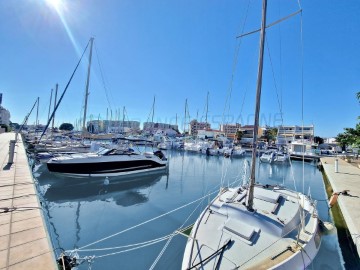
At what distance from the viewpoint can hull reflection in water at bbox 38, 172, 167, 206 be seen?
11445 millimetres

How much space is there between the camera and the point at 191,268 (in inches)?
149

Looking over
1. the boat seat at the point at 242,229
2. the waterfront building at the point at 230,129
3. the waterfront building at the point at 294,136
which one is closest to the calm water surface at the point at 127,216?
the boat seat at the point at 242,229

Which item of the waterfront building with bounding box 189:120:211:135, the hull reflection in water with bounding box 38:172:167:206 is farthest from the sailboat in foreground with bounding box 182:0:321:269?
the waterfront building with bounding box 189:120:211:135

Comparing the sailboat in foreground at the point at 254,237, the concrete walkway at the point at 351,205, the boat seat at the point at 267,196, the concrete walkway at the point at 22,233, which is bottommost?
the concrete walkway at the point at 351,205

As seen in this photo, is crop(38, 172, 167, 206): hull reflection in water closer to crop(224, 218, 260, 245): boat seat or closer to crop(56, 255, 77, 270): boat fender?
crop(224, 218, 260, 245): boat seat

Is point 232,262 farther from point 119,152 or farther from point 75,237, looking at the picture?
point 119,152

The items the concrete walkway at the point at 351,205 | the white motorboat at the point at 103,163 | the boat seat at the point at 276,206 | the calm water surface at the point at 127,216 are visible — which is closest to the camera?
the boat seat at the point at 276,206

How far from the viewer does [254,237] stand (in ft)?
15.5

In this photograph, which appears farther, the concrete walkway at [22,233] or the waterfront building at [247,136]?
the waterfront building at [247,136]

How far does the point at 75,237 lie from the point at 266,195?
692 centimetres

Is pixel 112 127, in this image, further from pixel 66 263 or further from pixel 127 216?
pixel 66 263

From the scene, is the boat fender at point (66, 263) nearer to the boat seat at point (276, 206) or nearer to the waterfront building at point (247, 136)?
the boat seat at point (276, 206)

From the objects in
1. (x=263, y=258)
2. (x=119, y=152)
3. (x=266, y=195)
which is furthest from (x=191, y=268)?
(x=119, y=152)

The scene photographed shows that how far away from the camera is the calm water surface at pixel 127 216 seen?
19.7 feet
